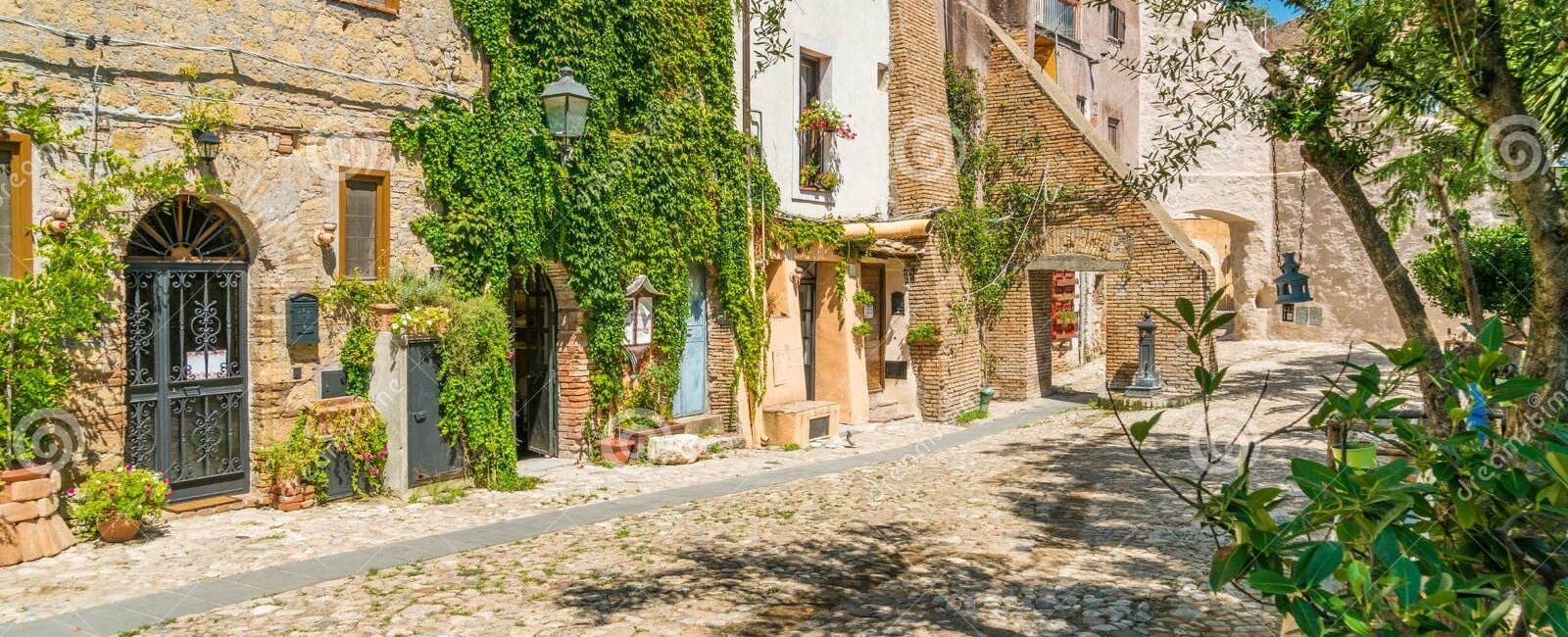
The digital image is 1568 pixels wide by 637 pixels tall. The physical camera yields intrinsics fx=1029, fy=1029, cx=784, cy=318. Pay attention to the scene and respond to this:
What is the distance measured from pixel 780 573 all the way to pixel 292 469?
173 inches

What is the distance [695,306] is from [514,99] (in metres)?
3.62

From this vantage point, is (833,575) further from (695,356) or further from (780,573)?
(695,356)

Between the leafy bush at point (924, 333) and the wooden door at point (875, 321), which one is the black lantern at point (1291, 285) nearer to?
the leafy bush at point (924, 333)

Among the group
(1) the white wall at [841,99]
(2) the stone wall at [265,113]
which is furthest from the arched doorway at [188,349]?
(1) the white wall at [841,99]

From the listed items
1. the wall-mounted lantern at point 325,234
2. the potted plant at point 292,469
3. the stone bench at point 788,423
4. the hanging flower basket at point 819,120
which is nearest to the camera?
the potted plant at point 292,469

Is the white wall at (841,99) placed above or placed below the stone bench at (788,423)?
above

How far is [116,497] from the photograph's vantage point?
7215 millimetres

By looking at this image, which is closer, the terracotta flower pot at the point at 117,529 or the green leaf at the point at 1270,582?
the green leaf at the point at 1270,582

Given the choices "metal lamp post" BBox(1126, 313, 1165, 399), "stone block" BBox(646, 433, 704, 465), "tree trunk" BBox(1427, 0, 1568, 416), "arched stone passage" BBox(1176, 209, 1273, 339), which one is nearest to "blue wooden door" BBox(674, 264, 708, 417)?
"stone block" BBox(646, 433, 704, 465)

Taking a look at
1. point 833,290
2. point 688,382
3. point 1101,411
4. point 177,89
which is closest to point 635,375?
point 688,382

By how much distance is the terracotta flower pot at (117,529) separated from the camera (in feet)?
23.8

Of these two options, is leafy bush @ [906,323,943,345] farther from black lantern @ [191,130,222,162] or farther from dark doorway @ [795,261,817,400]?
black lantern @ [191,130,222,162]

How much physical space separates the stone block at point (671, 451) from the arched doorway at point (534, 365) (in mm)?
1096

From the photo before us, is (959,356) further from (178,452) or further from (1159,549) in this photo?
(178,452)
